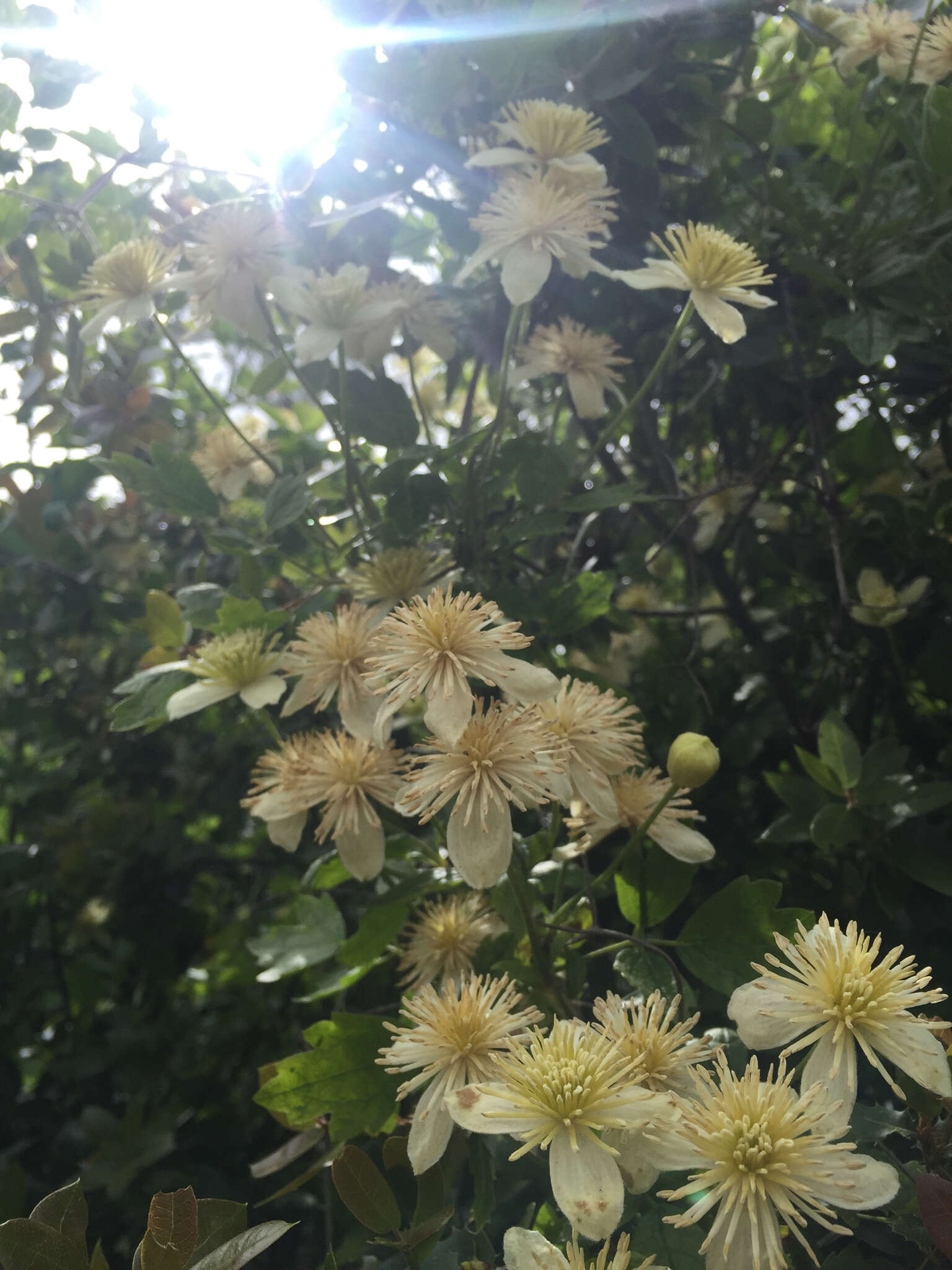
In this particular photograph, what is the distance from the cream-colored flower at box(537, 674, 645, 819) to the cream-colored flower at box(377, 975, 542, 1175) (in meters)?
0.13

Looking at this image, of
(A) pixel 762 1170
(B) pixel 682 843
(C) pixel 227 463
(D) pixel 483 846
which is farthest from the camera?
(C) pixel 227 463

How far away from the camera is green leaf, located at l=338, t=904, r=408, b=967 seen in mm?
641

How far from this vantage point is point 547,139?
2.34 feet

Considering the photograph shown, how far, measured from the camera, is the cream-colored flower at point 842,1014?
1.26 ft

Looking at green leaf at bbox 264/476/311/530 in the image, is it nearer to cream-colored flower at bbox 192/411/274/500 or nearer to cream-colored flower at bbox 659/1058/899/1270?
cream-colored flower at bbox 192/411/274/500

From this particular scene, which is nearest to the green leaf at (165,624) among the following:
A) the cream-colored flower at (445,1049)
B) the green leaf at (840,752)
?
the cream-colored flower at (445,1049)

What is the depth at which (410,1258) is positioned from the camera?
0.46m

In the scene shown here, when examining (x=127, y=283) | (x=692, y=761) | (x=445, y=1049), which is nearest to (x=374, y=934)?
Answer: (x=445, y=1049)

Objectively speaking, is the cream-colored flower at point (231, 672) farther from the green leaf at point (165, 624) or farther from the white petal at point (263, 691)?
the green leaf at point (165, 624)

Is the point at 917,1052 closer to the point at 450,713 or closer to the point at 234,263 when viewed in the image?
the point at 450,713

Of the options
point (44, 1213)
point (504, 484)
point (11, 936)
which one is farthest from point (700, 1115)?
point (11, 936)

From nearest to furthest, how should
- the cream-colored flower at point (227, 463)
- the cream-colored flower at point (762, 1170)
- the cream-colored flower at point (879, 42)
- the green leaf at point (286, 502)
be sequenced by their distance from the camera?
the cream-colored flower at point (762, 1170)
the green leaf at point (286, 502)
the cream-colored flower at point (879, 42)
the cream-colored flower at point (227, 463)

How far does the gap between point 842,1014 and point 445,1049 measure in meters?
0.21

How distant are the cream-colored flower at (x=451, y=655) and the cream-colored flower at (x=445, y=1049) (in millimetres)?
166
